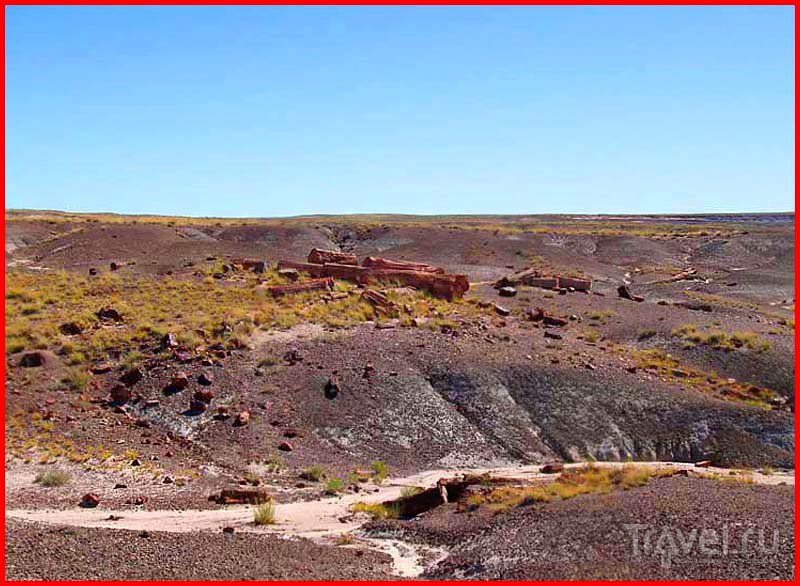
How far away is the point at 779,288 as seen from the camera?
186ft

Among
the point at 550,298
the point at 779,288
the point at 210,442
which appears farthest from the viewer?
the point at 779,288

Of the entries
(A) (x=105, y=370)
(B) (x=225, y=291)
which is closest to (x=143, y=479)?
(A) (x=105, y=370)

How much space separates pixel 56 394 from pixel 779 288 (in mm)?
46769

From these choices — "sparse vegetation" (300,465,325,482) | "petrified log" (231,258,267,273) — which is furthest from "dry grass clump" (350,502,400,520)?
"petrified log" (231,258,267,273)

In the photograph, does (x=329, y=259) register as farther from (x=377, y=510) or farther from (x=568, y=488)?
(x=568, y=488)

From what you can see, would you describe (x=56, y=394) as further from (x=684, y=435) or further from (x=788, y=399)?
(x=788, y=399)

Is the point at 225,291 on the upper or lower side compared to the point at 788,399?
upper

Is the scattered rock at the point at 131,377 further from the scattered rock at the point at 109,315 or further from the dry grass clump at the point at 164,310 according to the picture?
the scattered rock at the point at 109,315

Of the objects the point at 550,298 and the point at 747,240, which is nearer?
the point at 550,298

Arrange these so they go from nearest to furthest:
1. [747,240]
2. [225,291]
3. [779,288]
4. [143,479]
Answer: [143,479]
[225,291]
[779,288]
[747,240]

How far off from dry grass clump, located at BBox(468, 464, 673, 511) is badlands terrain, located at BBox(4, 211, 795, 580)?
9cm

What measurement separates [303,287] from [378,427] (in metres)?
13.1

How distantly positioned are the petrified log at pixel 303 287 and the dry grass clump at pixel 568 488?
1907cm

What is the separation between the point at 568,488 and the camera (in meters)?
16.6
